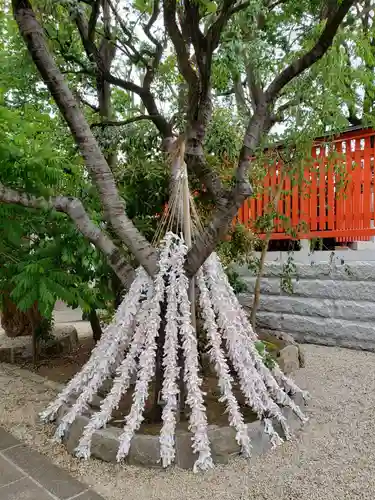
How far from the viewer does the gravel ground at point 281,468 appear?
9.16 feet

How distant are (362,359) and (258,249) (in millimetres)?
2230

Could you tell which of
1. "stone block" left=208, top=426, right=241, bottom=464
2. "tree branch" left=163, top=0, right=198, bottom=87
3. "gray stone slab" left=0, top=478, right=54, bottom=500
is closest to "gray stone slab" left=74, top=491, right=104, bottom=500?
"gray stone slab" left=0, top=478, right=54, bottom=500

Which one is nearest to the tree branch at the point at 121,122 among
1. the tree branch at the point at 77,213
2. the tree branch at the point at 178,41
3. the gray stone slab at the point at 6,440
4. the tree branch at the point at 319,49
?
the tree branch at the point at 178,41

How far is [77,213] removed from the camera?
11.6ft

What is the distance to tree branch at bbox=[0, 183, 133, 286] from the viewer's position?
3412 millimetres

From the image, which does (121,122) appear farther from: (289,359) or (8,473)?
(8,473)

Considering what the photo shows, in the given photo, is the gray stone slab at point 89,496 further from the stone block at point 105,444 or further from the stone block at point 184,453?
the stone block at point 184,453

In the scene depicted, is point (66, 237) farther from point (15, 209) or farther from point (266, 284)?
point (266, 284)

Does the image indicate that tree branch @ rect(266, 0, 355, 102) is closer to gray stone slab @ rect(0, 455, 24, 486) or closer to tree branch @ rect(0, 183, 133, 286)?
tree branch @ rect(0, 183, 133, 286)

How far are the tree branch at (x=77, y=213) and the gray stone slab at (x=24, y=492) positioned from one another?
5.18 feet

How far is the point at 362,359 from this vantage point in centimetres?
569

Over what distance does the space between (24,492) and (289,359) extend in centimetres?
328

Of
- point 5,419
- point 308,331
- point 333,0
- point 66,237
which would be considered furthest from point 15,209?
point 308,331

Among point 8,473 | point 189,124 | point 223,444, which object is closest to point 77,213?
point 189,124
